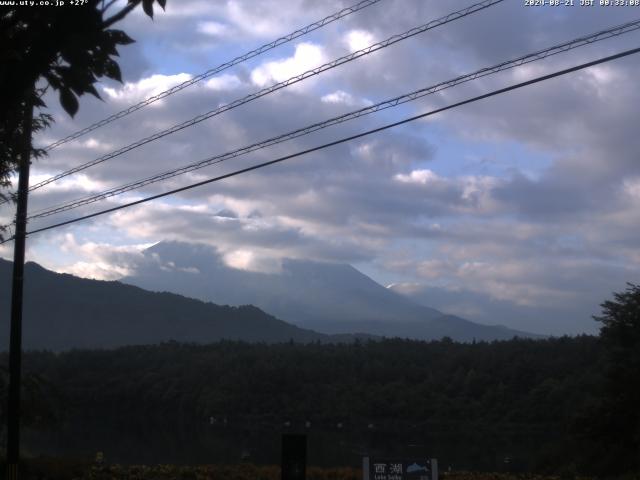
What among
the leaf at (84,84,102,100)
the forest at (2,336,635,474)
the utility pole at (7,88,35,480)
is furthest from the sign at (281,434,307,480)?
the forest at (2,336,635,474)

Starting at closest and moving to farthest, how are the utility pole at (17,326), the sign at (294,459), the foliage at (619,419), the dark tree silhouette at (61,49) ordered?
the dark tree silhouette at (61,49) → the sign at (294,459) → the utility pole at (17,326) → the foliage at (619,419)

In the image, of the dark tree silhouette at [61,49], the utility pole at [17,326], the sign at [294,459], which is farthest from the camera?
the utility pole at [17,326]

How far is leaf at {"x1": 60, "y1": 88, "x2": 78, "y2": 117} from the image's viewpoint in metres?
5.71

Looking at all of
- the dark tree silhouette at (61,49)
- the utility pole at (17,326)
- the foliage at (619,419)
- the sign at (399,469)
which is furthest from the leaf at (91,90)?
the foliage at (619,419)

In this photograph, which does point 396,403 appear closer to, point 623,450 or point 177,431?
point 177,431

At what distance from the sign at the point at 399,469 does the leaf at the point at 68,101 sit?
7.87 metres

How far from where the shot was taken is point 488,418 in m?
76.6

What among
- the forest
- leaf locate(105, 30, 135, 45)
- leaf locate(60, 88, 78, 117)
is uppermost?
leaf locate(105, 30, 135, 45)

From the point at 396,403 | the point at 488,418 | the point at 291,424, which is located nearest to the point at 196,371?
the point at 291,424

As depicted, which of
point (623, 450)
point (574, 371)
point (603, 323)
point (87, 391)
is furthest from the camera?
point (87, 391)

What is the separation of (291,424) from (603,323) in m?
48.7

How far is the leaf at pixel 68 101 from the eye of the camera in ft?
18.7

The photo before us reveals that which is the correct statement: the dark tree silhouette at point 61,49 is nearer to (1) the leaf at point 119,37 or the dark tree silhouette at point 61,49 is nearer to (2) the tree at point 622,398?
(1) the leaf at point 119,37

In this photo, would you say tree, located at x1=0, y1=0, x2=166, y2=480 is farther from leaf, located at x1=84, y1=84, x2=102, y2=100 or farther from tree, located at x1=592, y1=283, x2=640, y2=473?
tree, located at x1=592, y1=283, x2=640, y2=473
